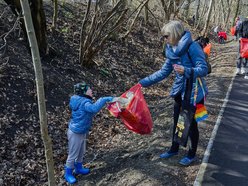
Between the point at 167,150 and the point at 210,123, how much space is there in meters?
1.79

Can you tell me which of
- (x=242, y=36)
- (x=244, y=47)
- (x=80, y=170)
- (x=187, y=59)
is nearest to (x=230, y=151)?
(x=187, y=59)

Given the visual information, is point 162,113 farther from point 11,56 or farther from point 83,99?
point 11,56

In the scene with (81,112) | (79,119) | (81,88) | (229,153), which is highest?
(81,88)

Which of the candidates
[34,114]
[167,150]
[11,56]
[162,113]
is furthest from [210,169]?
→ [11,56]

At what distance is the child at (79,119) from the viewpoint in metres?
5.00

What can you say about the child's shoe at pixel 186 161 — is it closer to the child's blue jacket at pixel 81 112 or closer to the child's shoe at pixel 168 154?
the child's shoe at pixel 168 154

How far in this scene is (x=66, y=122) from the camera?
737 centimetres

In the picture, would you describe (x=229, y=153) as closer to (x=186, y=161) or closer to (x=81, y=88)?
(x=186, y=161)

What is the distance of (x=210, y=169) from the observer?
5113 millimetres

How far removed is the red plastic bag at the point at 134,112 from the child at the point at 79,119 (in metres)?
0.25

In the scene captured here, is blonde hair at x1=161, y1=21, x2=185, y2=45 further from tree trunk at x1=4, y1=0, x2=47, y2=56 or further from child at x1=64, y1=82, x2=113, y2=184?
tree trunk at x1=4, y1=0, x2=47, y2=56

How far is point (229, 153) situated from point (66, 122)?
3.56 m

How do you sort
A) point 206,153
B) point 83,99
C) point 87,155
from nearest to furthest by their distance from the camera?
point 83,99 < point 206,153 < point 87,155

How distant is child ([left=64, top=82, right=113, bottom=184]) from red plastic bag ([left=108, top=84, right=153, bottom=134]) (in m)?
0.25
